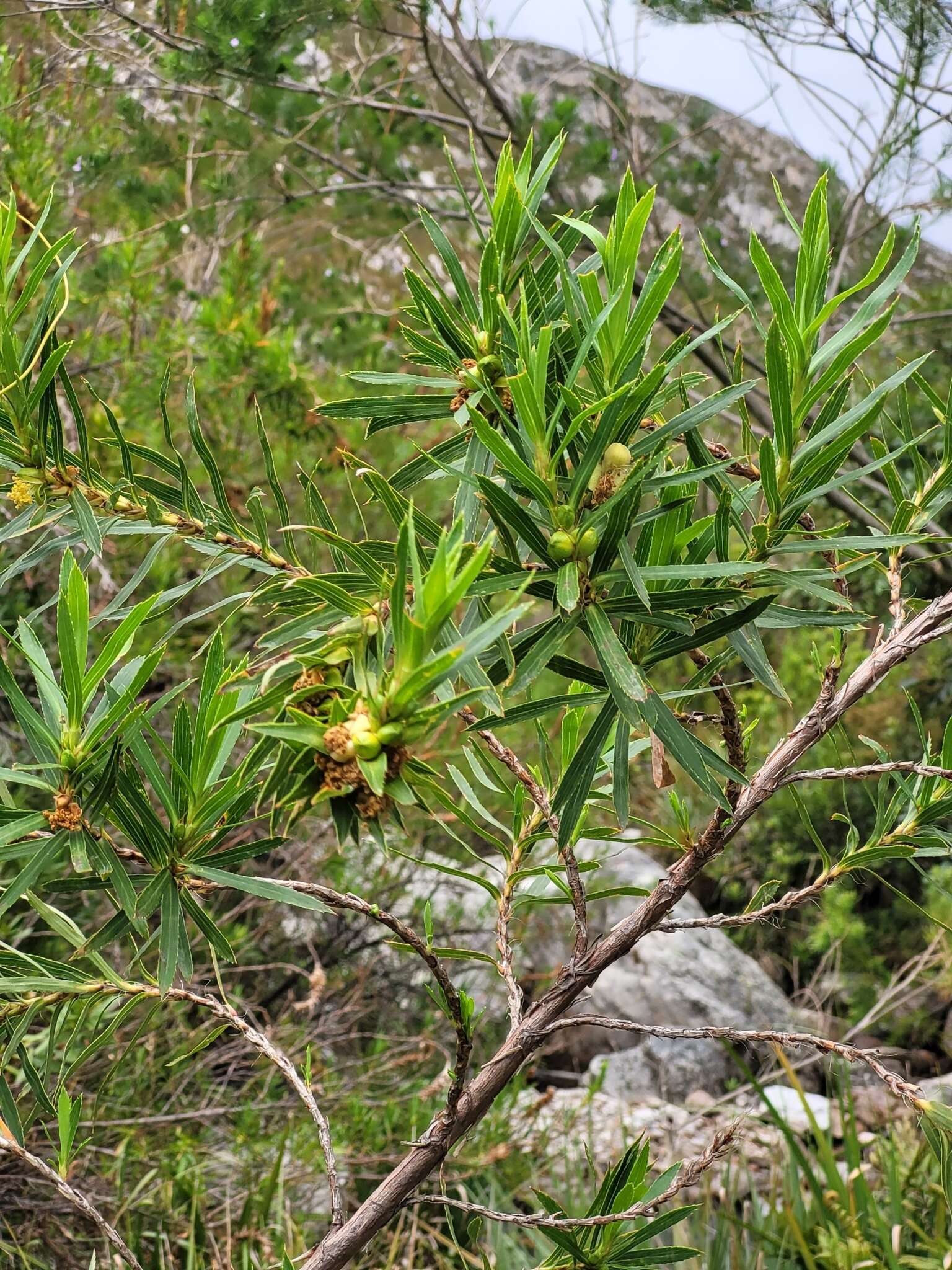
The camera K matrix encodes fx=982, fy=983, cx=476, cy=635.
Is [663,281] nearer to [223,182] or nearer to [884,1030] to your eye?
[223,182]

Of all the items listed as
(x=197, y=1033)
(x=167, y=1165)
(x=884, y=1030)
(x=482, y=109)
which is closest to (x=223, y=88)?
(x=482, y=109)

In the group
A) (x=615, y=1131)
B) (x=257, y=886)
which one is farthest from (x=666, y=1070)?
(x=257, y=886)

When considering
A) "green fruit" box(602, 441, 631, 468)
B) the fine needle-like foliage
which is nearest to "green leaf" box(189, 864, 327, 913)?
the fine needle-like foliage

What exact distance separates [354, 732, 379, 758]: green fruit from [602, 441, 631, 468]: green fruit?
6.0 inches

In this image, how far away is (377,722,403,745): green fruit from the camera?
1.07ft

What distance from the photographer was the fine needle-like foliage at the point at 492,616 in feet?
1.20

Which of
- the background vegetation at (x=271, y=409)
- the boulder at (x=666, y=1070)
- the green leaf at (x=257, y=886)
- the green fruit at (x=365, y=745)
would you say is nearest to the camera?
the green fruit at (x=365, y=745)

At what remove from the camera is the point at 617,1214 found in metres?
0.55

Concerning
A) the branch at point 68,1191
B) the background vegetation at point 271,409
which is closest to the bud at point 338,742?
the branch at point 68,1191

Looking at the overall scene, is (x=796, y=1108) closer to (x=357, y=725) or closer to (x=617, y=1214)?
(x=617, y=1214)

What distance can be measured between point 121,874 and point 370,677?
18 centimetres

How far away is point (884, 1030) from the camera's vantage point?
3748 millimetres

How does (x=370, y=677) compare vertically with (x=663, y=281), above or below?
below

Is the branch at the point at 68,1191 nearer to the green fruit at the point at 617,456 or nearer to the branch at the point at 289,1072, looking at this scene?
the branch at the point at 289,1072
